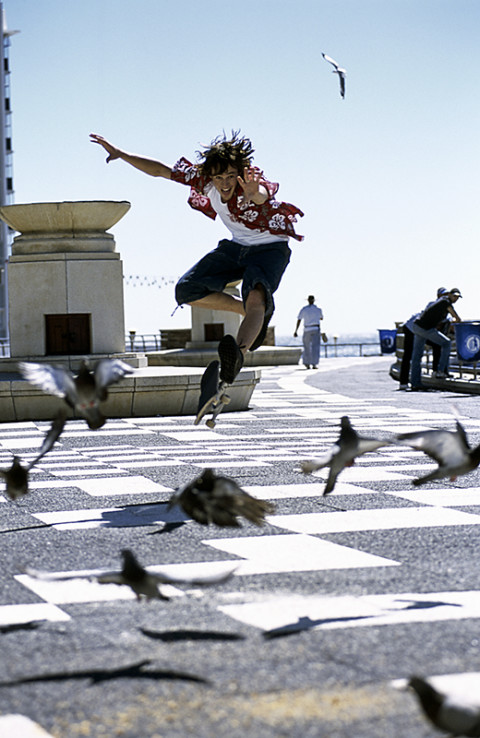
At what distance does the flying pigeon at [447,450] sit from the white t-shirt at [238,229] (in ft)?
10.8

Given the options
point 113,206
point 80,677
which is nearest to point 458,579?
point 80,677

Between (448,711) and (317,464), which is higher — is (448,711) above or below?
below

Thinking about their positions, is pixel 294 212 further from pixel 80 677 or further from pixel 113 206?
pixel 113 206

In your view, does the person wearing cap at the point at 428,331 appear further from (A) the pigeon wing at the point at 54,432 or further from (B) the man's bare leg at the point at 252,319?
(A) the pigeon wing at the point at 54,432

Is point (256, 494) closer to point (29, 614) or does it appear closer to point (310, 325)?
point (29, 614)

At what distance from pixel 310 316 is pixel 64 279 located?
13.9m

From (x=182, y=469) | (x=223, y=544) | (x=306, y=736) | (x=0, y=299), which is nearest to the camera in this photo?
(x=306, y=736)

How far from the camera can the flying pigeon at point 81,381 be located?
10.5ft

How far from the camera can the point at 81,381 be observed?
10.8ft

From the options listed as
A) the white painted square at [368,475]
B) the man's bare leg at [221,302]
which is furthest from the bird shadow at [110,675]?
the man's bare leg at [221,302]

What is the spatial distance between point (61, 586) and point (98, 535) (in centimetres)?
94

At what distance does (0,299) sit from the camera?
113 metres

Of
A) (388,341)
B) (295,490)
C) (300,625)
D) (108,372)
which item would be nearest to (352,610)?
(300,625)

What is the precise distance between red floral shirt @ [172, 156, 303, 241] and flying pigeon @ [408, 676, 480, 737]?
170 inches
